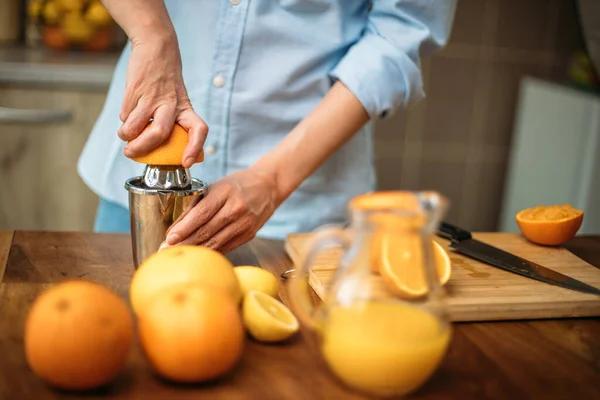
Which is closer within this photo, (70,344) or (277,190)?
(70,344)

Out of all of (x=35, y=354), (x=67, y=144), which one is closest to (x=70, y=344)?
(x=35, y=354)

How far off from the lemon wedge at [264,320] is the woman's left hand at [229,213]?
198mm

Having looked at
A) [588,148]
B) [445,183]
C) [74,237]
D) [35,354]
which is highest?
[35,354]

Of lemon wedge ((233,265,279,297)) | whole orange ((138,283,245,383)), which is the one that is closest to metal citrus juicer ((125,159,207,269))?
lemon wedge ((233,265,279,297))

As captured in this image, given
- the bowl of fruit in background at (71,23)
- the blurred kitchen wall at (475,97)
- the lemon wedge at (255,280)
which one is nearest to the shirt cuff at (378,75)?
the lemon wedge at (255,280)

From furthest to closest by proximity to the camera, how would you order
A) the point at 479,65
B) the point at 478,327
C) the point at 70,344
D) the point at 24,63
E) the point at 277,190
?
the point at 479,65 → the point at 24,63 → the point at 277,190 → the point at 478,327 → the point at 70,344

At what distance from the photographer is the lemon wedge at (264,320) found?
0.70 metres

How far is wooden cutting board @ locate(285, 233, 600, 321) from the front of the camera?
0.85 metres

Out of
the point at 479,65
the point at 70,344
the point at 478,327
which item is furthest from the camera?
the point at 479,65

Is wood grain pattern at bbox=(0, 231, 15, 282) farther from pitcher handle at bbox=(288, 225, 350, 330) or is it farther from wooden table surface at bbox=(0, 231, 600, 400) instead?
pitcher handle at bbox=(288, 225, 350, 330)

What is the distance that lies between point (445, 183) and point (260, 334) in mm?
2202

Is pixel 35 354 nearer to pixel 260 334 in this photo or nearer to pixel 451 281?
pixel 260 334

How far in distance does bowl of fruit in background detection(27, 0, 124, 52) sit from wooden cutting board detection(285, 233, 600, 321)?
4.94 feet

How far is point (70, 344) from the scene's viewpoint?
0.56 metres
